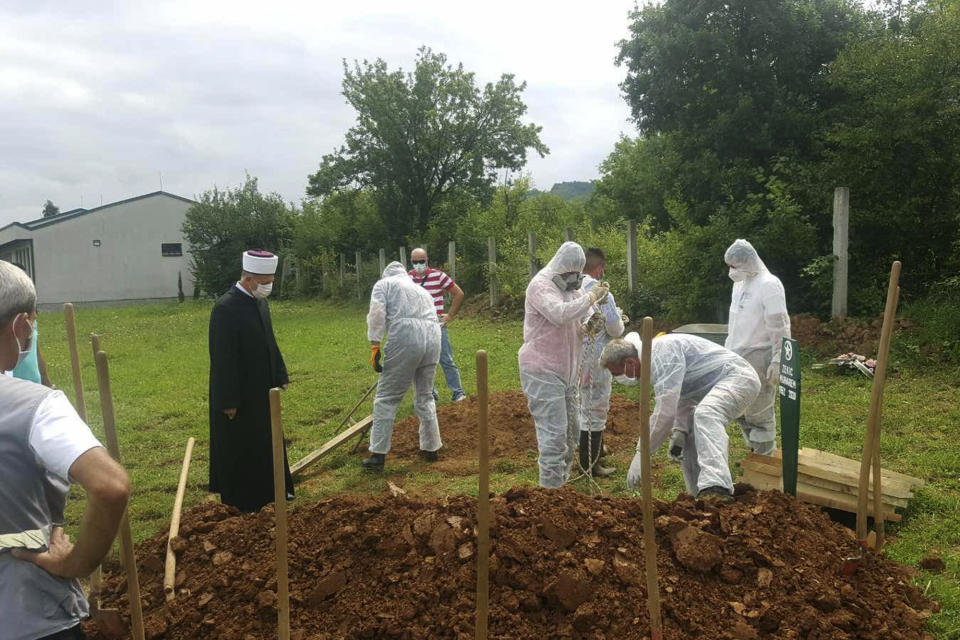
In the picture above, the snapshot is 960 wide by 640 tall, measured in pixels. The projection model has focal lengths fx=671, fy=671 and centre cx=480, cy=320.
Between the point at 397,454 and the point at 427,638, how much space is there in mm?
3495

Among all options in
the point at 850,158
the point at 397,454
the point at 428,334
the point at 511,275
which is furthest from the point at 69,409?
the point at 511,275

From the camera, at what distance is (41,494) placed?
1674mm

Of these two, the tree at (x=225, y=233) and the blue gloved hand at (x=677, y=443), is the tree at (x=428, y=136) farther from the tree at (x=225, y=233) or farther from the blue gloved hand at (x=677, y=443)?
the blue gloved hand at (x=677, y=443)

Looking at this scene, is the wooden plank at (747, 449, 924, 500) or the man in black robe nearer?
the wooden plank at (747, 449, 924, 500)

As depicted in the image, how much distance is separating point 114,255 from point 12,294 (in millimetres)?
33318

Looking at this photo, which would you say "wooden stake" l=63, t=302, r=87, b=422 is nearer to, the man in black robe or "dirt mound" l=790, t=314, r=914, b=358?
the man in black robe

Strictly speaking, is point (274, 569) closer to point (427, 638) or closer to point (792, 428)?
point (427, 638)

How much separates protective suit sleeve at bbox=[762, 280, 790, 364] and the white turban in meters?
3.57

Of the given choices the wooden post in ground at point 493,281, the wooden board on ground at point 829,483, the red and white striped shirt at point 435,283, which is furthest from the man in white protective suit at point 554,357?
the wooden post in ground at point 493,281

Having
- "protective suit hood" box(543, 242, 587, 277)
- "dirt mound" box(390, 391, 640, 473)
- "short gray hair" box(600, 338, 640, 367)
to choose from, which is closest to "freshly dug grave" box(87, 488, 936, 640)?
"short gray hair" box(600, 338, 640, 367)

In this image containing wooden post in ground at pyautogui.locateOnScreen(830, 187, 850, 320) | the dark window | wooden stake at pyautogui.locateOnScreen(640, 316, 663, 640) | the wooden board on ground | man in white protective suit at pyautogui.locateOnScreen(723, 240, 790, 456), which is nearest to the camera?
wooden stake at pyautogui.locateOnScreen(640, 316, 663, 640)

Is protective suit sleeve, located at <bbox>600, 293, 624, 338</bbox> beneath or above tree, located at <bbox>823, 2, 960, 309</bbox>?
beneath

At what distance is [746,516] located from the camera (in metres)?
3.33

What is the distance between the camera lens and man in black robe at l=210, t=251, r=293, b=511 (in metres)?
4.26
